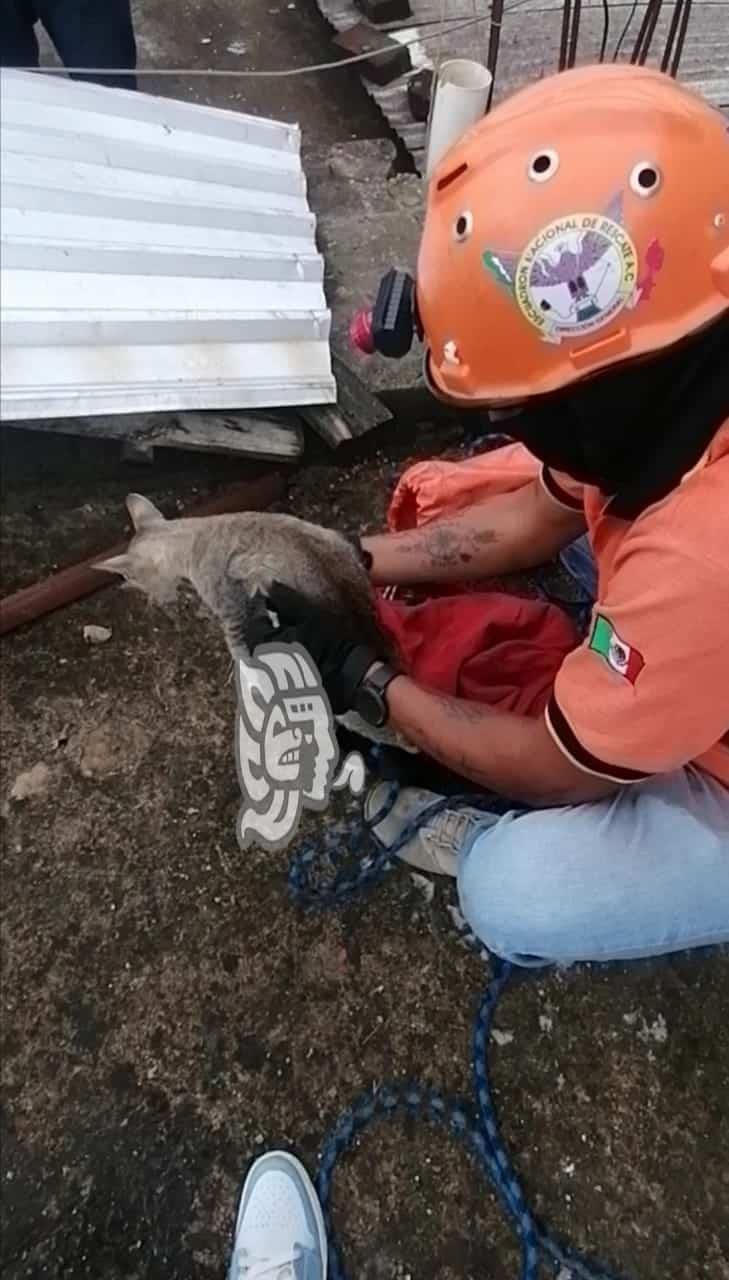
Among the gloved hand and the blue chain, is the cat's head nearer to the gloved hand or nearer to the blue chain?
the gloved hand

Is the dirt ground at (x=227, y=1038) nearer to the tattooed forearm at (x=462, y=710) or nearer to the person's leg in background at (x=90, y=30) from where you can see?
the tattooed forearm at (x=462, y=710)

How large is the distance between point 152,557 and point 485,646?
70 cm

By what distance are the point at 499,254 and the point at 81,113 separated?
1754 mm

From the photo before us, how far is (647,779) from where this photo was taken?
6.03 feet

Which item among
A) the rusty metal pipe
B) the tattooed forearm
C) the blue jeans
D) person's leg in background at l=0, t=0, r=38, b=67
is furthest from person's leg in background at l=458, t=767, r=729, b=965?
person's leg in background at l=0, t=0, r=38, b=67

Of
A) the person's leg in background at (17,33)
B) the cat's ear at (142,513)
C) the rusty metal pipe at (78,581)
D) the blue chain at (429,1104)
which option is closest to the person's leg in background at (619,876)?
the blue chain at (429,1104)

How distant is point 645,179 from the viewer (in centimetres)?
140

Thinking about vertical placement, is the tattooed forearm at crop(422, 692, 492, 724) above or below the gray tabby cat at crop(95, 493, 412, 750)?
below

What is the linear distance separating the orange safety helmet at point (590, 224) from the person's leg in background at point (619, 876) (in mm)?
794

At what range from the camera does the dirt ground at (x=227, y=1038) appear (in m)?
1.98

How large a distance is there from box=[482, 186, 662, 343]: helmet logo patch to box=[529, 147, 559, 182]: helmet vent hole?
7 cm

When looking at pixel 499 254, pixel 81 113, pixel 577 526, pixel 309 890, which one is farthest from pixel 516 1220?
pixel 81 113

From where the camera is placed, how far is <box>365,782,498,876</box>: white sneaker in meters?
2.24

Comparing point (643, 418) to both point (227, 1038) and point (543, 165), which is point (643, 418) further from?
point (227, 1038)
